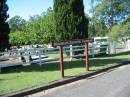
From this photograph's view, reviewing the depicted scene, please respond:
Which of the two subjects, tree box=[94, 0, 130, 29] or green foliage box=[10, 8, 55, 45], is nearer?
green foliage box=[10, 8, 55, 45]

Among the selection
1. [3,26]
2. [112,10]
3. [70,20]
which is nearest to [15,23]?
[112,10]

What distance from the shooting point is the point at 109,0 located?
64.1 metres

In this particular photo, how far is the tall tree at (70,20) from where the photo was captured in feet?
89.7

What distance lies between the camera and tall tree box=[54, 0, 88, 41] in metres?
27.3

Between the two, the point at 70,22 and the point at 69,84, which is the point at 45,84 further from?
the point at 70,22

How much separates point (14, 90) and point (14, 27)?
131394mm

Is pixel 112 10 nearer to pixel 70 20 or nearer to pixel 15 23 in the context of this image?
pixel 70 20

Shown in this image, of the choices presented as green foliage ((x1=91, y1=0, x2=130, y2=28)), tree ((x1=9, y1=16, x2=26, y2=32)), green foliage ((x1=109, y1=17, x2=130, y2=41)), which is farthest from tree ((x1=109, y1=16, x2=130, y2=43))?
tree ((x1=9, y1=16, x2=26, y2=32))

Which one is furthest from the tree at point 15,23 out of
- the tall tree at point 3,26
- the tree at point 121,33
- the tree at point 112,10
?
the tall tree at point 3,26

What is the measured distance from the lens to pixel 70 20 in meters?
27.5

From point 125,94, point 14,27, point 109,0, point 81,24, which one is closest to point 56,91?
point 125,94

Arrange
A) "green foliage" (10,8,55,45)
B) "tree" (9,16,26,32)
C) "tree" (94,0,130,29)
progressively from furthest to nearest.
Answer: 1. "tree" (9,16,26,32)
2. "tree" (94,0,130,29)
3. "green foliage" (10,8,55,45)

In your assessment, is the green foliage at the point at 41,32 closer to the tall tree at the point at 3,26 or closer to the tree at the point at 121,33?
the tree at the point at 121,33

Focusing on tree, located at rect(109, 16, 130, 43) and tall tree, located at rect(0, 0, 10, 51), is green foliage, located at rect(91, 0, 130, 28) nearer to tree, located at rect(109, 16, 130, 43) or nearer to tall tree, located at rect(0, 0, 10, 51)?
tree, located at rect(109, 16, 130, 43)
